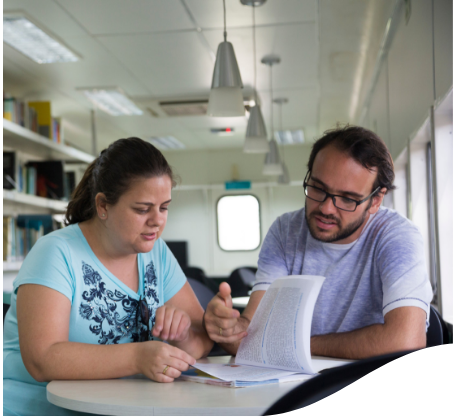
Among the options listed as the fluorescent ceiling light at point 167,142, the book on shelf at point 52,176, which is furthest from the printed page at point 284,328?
the fluorescent ceiling light at point 167,142

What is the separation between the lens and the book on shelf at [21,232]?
192 inches

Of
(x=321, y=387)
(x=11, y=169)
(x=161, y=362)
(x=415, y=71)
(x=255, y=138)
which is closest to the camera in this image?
(x=321, y=387)

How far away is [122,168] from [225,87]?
1625 millimetres

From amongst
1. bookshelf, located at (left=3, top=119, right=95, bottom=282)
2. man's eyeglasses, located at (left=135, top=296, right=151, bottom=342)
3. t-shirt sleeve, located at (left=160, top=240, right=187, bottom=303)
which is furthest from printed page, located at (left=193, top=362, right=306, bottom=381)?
bookshelf, located at (left=3, top=119, right=95, bottom=282)

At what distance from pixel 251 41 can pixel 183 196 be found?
556cm

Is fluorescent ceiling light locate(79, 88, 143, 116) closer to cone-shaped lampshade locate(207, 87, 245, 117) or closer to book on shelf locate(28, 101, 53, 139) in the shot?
book on shelf locate(28, 101, 53, 139)

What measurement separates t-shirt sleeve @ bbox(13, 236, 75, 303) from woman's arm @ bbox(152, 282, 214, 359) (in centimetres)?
25

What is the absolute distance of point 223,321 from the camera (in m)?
1.48

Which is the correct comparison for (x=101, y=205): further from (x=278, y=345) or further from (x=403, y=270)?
(x=403, y=270)

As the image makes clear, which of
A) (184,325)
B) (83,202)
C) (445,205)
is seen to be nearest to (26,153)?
(83,202)

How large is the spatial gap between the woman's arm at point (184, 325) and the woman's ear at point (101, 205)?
1.09 ft

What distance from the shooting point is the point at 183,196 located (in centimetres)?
962

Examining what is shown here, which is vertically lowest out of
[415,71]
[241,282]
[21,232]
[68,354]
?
[241,282]

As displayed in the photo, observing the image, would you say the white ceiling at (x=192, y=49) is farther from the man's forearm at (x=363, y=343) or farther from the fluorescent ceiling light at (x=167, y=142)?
the man's forearm at (x=363, y=343)
